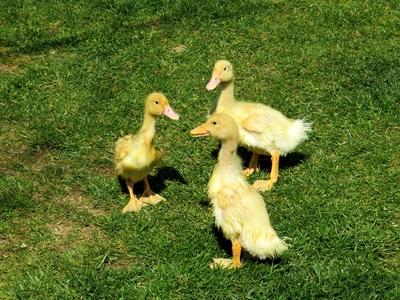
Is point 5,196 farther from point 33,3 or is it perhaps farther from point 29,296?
point 33,3

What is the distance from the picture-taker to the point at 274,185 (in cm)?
575

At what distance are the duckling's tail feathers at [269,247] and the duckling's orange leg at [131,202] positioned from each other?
1.23m

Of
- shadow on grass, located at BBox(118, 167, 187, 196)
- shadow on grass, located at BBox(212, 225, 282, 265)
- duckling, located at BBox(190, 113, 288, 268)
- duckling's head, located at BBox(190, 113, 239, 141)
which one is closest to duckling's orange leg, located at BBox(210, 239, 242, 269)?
duckling, located at BBox(190, 113, 288, 268)

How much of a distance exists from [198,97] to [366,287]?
10.6 ft

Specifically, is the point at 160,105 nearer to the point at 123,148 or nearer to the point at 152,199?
the point at 123,148

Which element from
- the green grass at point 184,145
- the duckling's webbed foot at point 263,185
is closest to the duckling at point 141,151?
the green grass at point 184,145

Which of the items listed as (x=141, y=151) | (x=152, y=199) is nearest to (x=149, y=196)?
(x=152, y=199)

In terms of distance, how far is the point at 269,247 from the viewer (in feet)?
14.8

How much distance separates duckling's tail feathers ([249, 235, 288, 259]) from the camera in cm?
451

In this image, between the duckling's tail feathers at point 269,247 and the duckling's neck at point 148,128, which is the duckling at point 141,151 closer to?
the duckling's neck at point 148,128

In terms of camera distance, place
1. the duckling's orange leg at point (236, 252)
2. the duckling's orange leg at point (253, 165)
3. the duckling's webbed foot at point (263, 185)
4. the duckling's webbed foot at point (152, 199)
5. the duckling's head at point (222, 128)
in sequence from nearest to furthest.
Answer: the duckling's orange leg at point (236, 252)
the duckling's head at point (222, 128)
the duckling's webbed foot at point (152, 199)
the duckling's webbed foot at point (263, 185)
the duckling's orange leg at point (253, 165)

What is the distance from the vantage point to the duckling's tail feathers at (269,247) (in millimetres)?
4508

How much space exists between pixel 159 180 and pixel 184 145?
2.19 ft

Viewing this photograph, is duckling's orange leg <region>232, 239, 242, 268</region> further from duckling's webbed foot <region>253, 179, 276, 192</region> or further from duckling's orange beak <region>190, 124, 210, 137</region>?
duckling's webbed foot <region>253, 179, 276, 192</region>
